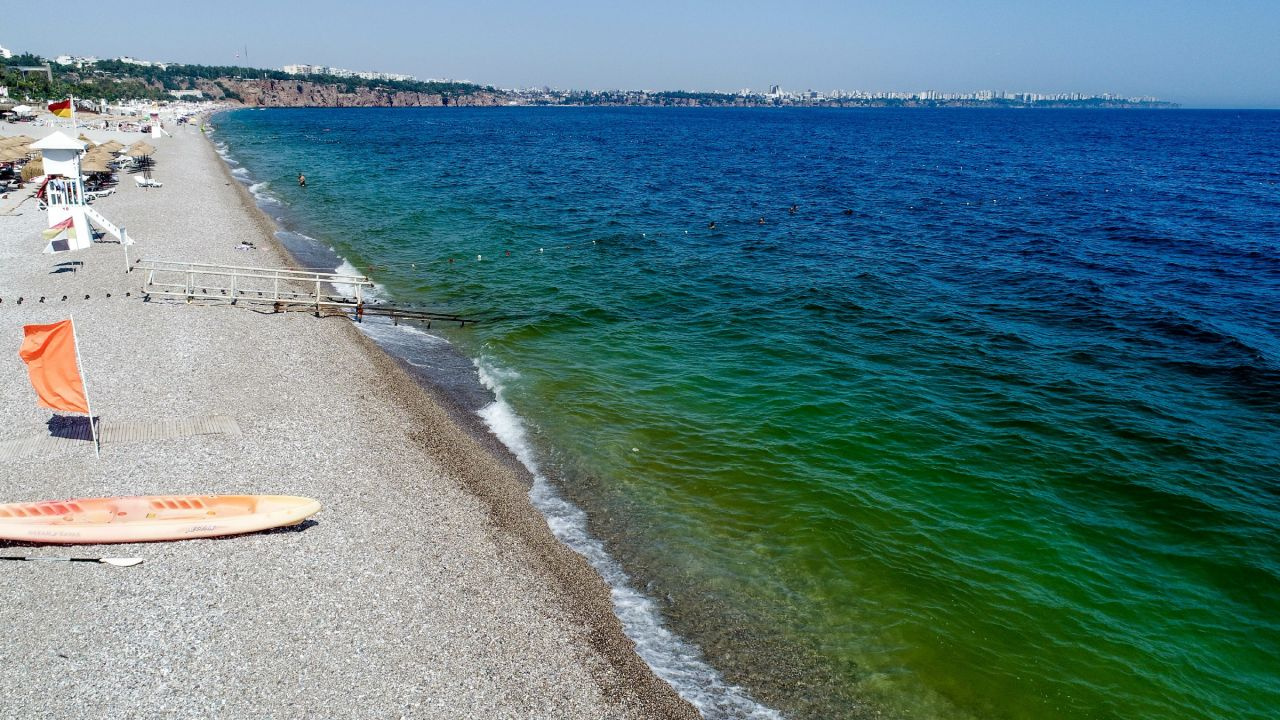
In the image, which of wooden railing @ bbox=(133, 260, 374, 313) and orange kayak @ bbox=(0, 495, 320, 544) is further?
wooden railing @ bbox=(133, 260, 374, 313)

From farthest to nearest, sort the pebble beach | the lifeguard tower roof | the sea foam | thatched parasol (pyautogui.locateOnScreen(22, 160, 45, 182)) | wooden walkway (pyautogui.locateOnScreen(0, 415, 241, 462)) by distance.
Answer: thatched parasol (pyautogui.locateOnScreen(22, 160, 45, 182)) < the lifeguard tower roof < wooden walkway (pyautogui.locateOnScreen(0, 415, 241, 462)) < the sea foam < the pebble beach

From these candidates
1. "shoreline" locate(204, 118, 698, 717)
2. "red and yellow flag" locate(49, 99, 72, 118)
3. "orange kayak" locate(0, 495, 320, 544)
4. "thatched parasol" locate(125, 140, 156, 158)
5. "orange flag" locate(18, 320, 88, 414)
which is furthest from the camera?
"thatched parasol" locate(125, 140, 156, 158)

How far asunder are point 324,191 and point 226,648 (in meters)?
61.2

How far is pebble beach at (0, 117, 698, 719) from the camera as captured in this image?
11.1 m

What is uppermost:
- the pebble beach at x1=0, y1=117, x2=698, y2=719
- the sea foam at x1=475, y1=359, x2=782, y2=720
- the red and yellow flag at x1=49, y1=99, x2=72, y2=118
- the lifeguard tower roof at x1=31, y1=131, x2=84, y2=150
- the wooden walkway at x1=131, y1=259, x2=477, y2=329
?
the red and yellow flag at x1=49, y1=99, x2=72, y2=118

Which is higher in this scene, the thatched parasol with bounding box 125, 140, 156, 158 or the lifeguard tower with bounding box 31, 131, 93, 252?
the thatched parasol with bounding box 125, 140, 156, 158

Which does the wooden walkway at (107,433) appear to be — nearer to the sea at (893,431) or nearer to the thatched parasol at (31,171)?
the sea at (893,431)

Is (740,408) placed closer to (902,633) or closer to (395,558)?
(902,633)

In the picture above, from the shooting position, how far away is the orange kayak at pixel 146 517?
13.6 metres

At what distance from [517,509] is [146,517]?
747 cm

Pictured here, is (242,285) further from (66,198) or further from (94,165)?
(94,165)

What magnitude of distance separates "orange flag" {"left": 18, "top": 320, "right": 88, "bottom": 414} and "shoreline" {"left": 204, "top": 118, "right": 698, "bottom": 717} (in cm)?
789

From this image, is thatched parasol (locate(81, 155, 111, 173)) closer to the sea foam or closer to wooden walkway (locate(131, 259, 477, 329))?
wooden walkway (locate(131, 259, 477, 329))

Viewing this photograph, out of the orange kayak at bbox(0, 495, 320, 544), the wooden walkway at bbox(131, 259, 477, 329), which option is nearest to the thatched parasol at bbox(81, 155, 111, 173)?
the wooden walkway at bbox(131, 259, 477, 329)
